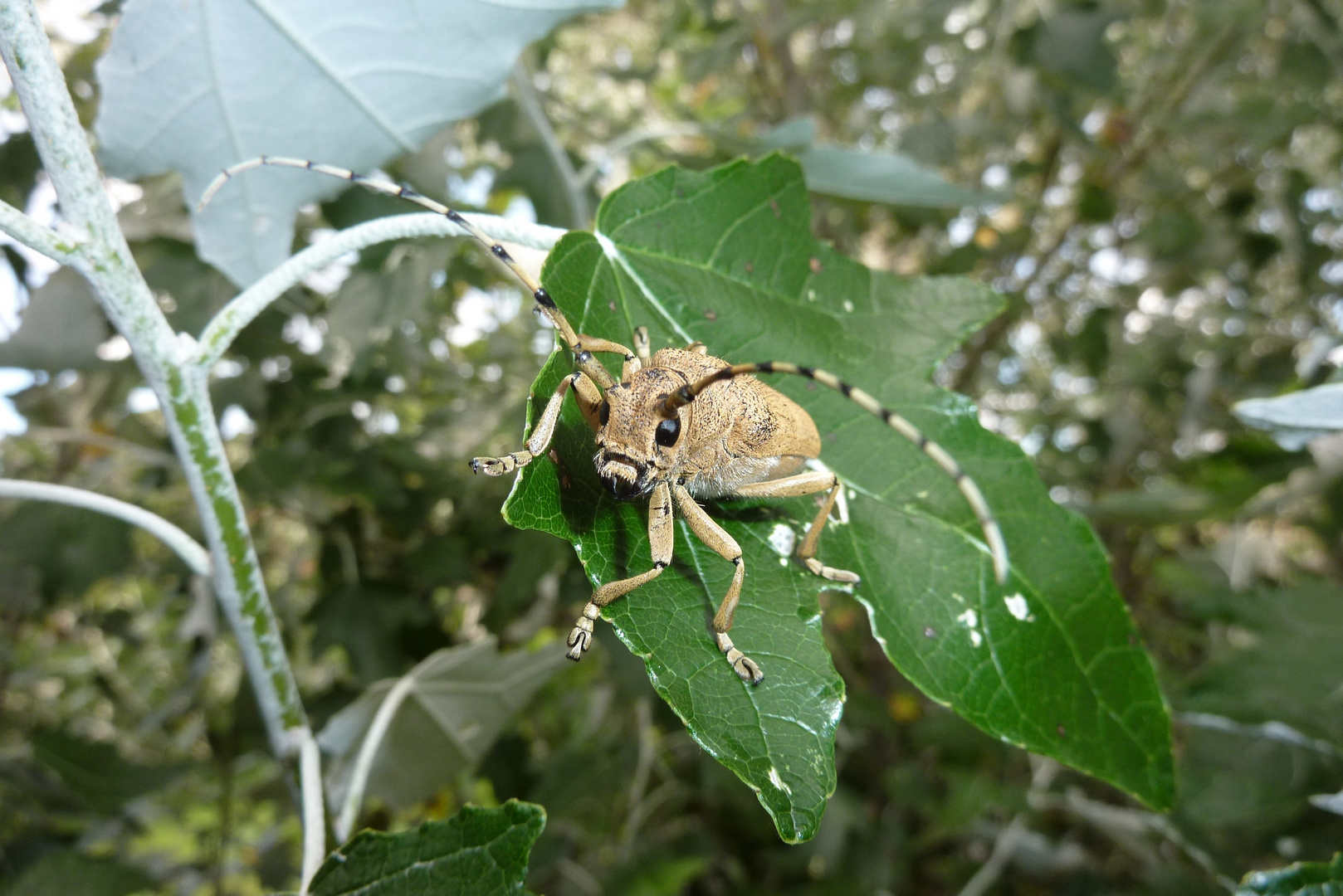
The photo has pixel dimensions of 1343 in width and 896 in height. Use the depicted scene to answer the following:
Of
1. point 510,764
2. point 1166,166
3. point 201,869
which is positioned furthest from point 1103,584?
point 1166,166

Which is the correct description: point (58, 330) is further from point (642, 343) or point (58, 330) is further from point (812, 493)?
point (812, 493)

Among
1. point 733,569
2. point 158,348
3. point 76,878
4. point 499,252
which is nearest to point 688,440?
point 733,569

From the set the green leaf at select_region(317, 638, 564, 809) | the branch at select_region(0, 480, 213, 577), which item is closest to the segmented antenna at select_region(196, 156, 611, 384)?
the branch at select_region(0, 480, 213, 577)

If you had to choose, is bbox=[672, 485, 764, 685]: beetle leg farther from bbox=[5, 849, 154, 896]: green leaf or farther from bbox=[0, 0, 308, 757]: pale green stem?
bbox=[5, 849, 154, 896]: green leaf

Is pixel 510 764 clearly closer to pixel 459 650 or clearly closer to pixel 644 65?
pixel 459 650

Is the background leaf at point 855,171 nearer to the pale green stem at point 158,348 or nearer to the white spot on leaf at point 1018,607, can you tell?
the white spot on leaf at point 1018,607

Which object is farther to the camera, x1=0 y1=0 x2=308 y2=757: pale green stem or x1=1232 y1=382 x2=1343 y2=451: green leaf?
x1=1232 y1=382 x2=1343 y2=451: green leaf
